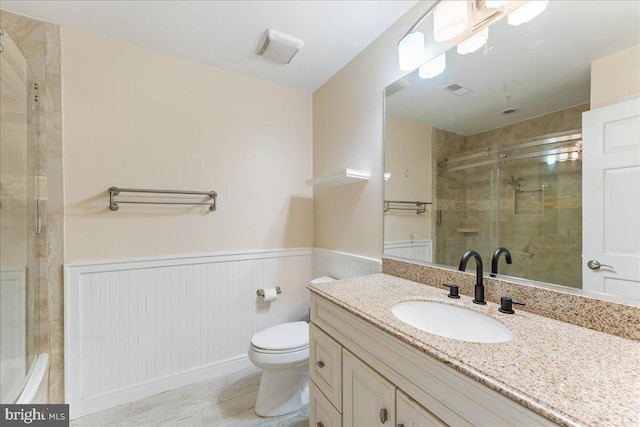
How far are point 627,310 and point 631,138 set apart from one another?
1.63 feet

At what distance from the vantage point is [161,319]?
1.76 m

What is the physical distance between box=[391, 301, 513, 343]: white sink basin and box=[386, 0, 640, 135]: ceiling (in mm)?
778

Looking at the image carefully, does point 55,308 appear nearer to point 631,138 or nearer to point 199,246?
point 199,246

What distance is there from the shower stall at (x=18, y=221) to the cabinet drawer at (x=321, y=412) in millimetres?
1322

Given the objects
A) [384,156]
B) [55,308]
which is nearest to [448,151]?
[384,156]

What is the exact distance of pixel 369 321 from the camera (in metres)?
0.86

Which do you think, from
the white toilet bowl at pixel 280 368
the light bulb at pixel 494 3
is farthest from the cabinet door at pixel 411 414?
the light bulb at pixel 494 3

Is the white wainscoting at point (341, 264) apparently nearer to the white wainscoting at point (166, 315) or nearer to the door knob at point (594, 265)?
the white wainscoting at point (166, 315)

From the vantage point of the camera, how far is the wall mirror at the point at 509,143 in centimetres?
86

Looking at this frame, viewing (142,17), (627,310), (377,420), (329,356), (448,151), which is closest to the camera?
(627,310)

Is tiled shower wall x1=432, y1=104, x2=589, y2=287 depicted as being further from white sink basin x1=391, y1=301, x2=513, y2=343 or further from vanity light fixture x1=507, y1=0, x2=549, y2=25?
vanity light fixture x1=507, y1=0, x2=549, y2=25

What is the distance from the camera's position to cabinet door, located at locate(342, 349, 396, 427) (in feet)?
2.65

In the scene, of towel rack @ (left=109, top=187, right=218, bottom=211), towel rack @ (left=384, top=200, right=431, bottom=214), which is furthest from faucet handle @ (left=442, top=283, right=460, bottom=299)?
towel rack @ (left=109, top=187, right=218, bottom=211)

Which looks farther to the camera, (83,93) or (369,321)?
(83,93)
